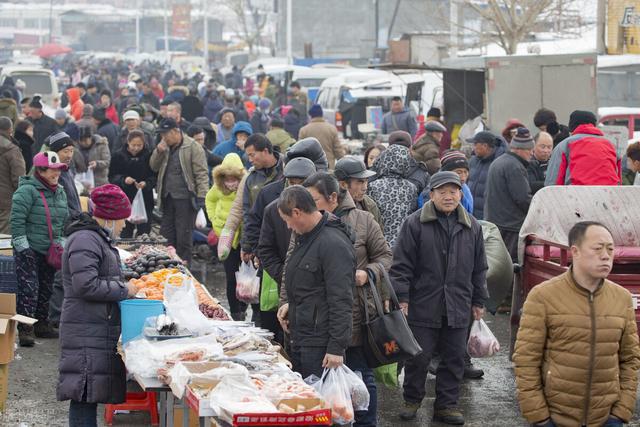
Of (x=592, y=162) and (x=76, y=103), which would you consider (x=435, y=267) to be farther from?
(x=76, y=103)

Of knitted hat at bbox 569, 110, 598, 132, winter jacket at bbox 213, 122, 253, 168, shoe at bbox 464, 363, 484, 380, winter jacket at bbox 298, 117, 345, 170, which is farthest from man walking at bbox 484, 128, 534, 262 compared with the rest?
winter jacket at bbox 298, 117, 345, 170

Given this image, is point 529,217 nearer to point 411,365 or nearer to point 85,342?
point 411,365

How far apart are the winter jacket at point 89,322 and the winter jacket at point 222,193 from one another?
402 centimetres

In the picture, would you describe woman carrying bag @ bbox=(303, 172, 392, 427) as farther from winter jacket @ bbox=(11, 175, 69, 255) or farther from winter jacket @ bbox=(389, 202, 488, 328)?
winter jacket @ bbox=(11, 175, 69, 255)

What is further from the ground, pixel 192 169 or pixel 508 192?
pixel 192 169

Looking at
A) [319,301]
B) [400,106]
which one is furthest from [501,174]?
[400,106]

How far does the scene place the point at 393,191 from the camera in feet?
34.4

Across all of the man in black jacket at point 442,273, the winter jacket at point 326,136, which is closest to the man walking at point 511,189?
the man in black jacket at point 442,273

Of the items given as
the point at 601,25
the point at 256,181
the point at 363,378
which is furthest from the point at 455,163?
the point at 601,25

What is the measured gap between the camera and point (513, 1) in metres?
35.6

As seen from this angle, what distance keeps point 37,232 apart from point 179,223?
119 inches

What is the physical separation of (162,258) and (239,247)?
3.51 feet

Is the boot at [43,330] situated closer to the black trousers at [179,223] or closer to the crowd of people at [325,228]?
the crowd of people at [325,228]

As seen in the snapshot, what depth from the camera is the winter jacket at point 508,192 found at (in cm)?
1228
